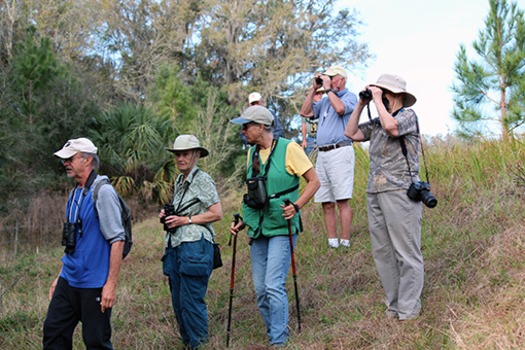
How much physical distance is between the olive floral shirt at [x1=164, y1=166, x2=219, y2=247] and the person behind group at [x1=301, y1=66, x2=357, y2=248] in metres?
2.24

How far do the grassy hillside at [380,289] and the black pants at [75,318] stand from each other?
1207 mm

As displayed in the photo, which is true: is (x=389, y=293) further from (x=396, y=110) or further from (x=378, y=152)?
(x=396, y=110)

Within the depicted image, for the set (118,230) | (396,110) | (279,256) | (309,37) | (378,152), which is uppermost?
(309,37)

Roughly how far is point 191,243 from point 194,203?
0.34 m

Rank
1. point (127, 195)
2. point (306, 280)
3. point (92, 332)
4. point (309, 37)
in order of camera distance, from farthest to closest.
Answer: point (309, 37)
point (127, 195)
point (306, 280)
point (92, 332)

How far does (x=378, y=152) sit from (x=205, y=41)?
29358 mm

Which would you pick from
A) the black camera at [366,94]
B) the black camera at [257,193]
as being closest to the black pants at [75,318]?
the black camera at [257,193]

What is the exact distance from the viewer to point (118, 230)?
4297 millimetres

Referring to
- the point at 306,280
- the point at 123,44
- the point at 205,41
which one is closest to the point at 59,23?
the point at 123,44

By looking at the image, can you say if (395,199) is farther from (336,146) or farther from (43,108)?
(43,108)

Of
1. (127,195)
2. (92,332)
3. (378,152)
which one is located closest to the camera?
(92,332)

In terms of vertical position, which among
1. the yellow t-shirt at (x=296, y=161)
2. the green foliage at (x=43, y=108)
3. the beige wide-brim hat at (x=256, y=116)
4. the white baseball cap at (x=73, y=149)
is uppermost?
the green foliage at (x=43, y=108)

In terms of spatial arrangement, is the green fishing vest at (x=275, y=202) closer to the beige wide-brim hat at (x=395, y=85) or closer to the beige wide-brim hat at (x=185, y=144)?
the beige wide-brim hat at (x=185, y=144)

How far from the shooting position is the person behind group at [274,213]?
476 cm
